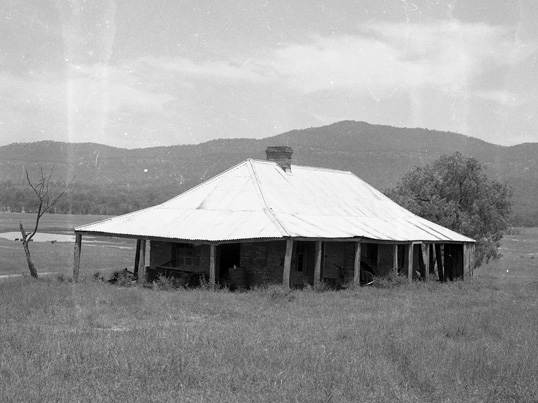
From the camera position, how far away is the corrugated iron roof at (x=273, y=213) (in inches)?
772

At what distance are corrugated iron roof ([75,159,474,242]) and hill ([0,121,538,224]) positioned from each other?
110 m

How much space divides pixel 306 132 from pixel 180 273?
152m

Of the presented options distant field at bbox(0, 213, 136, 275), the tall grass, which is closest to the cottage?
the tall grass

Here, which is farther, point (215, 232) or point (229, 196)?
point (229, 196)

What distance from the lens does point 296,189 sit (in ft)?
79.3

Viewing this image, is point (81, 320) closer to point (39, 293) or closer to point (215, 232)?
point (39, 293)

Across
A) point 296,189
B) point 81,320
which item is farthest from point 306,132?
point 81,320

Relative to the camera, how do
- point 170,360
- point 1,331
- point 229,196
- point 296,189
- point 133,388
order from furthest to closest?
1. point 296,189
2. point 229,196
3. point 1,331
4. point 170,360
5. point 133,388

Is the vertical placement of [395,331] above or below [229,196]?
below

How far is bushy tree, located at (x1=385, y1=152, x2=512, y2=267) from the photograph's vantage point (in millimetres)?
37562

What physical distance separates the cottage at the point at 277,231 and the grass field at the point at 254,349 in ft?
9.75

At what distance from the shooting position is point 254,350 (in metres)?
9.51

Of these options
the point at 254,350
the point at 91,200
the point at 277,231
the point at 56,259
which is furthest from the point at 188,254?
the point at 91,200

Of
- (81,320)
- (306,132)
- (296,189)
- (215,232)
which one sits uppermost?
(306,132)
